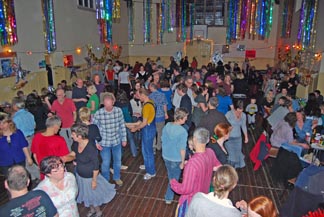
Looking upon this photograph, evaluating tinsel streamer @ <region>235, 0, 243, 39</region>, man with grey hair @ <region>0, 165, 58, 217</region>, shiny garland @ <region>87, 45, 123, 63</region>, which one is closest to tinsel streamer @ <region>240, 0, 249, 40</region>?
tinsel streamer @ <region>235, 0, 243, 39</region>

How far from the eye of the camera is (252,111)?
26.6 ft

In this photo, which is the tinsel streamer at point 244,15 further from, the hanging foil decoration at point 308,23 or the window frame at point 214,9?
the hanging foil decoration at point 308,23

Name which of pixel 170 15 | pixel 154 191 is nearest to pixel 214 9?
pixel 170 15

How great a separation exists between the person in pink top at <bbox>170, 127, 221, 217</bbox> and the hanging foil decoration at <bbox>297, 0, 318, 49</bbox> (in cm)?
796

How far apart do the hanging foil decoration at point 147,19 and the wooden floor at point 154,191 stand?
41.2ft

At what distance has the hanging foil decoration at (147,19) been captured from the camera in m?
16.8

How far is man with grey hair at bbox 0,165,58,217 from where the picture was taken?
2242 millimetres

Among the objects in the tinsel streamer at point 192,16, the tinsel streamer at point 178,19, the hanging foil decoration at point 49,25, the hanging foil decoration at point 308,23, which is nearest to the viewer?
the hanging foil decoration at point 308,23

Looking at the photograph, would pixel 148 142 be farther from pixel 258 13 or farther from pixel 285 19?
pixel 285 19

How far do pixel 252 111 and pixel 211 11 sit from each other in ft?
38.0

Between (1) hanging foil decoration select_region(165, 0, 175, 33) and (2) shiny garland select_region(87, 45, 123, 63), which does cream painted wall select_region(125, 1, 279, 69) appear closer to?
(1) hanging foil decoration select_region(165, 0, 175, 33)

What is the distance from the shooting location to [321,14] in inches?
360

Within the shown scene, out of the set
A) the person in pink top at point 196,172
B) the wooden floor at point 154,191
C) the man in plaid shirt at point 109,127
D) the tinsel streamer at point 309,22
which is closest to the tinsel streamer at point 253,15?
the tinsel streamer at point 309,22

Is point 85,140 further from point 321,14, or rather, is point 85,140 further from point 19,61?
point 321,14
